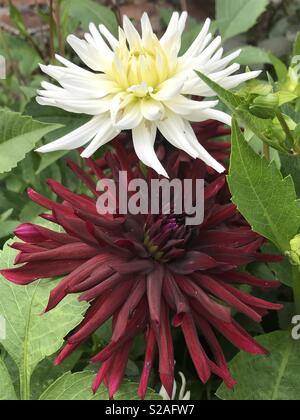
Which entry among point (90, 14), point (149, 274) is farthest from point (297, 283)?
point (90, 14)

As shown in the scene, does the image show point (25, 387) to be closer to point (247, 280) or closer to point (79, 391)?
point (79, 391)

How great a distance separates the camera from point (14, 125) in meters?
0.58

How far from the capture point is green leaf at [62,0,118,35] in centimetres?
80

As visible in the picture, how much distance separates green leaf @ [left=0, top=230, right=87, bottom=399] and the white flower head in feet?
0.32

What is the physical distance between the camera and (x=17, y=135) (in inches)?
22.8

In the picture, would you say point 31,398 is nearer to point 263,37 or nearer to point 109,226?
point 109,226

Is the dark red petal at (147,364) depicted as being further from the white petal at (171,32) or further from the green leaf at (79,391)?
the white petal at (171,32)

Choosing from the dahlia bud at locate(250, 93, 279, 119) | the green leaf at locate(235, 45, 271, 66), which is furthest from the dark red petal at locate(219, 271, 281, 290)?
the green leaf at locate(235, 45, 271, 66)

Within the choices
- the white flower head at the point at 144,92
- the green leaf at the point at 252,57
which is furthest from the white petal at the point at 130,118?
the green leaf at the point at 252,57

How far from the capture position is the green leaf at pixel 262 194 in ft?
1.45

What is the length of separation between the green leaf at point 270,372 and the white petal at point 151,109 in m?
0.17

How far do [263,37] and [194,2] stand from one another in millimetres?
368

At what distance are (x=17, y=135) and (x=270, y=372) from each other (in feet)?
0.87
